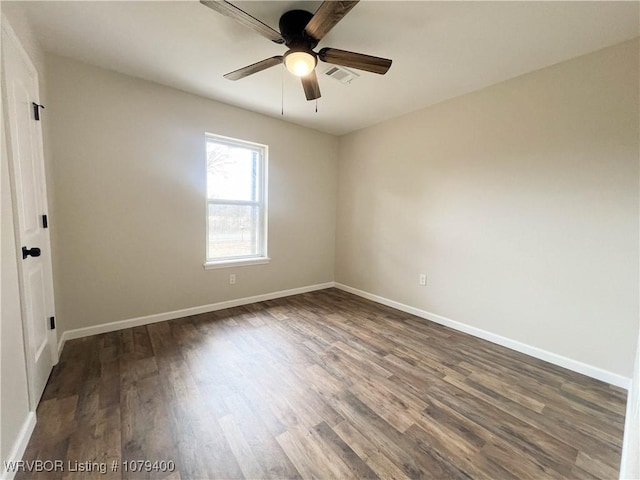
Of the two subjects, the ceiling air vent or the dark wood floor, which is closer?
the dark wood floor

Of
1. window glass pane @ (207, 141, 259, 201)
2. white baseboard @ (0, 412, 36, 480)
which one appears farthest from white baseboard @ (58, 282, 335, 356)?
window glass pane @ (207, 141, 259, 201)

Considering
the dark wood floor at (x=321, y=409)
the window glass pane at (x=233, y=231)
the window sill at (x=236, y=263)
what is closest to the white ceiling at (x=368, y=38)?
the window glass pane at (x=233, y=231)

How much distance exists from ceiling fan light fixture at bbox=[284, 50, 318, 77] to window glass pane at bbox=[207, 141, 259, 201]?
6.02ft

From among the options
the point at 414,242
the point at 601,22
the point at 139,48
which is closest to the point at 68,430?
the point at 139,48

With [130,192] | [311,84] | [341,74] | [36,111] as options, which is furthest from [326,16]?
[130,192]

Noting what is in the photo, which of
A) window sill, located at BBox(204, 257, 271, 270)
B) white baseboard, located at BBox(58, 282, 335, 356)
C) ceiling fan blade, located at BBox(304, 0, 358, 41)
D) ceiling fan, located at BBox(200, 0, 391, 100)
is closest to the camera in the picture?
ceiling fan blade, located at BBox(304, 0, 358, 41)

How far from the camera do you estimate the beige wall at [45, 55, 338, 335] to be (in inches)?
91.1

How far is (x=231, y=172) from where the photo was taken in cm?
336

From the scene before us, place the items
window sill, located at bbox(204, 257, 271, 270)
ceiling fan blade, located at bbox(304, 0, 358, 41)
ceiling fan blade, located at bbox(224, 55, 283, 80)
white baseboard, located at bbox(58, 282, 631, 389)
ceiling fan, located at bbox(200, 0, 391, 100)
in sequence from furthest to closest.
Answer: window sill, located at bbox(204, 257, 271, 270), white baseboard, located at bbox(58, 282, 631, 389), ceiling fan blade, located at bbox(224, 55, 283, 80), ceiling fan, located at bbox(200, 0, 391, 100), ceiling fan blade, located at bbox(304, 0, 358, 41)

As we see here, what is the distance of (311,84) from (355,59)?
0.42m

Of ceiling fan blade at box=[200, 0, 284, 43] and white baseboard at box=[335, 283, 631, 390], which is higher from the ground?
ceiling fan blade at box=[200, 0, 284, 43]

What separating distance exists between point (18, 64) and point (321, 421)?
2817 mm

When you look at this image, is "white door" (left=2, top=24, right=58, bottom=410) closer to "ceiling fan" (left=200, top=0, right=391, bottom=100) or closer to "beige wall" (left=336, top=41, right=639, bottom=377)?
"ceiling fan" (left=200, top=0, right=391, bottom=100)

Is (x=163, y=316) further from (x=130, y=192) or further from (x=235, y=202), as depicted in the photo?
(x=235, y=202)
